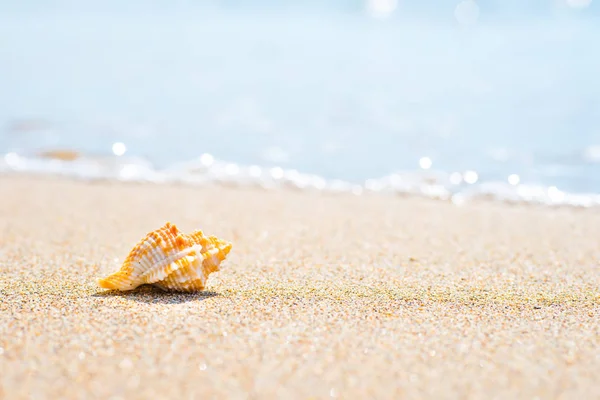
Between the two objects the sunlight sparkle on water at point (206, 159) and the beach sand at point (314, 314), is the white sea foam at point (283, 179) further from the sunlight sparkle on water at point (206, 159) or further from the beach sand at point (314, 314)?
the beach sand at point (314, 314)

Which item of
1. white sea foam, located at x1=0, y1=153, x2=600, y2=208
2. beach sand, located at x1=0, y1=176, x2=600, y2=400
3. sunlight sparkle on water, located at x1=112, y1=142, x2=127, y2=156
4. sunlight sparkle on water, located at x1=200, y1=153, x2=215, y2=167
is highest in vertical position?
sunlight sparkle on water, located at x1=112, y1=142, x2=127, y2=156

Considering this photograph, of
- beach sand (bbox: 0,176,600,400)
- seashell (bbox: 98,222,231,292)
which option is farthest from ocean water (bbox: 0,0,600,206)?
seashell (bbox: 98,222,231,292)

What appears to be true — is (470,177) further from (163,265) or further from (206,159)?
(163,265)

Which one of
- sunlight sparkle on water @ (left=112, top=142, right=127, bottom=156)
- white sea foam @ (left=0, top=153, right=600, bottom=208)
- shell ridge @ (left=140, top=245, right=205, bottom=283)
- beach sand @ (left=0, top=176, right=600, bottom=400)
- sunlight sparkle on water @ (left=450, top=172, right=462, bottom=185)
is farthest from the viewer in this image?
sunlight sparkle on water @ (left=112, top=142, right=127, bottom=156)

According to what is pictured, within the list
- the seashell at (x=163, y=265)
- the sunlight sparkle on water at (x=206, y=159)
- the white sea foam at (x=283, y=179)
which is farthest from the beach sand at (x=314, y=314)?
the sunlight sparkle on water at (x=206, y=159)

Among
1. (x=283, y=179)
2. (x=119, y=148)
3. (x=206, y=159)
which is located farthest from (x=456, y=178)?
(x=119, y=148)

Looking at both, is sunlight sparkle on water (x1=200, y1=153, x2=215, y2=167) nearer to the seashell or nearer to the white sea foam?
the white sea foam
